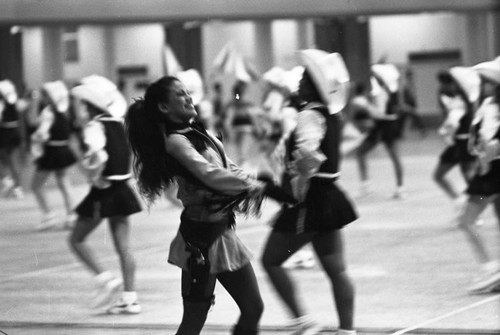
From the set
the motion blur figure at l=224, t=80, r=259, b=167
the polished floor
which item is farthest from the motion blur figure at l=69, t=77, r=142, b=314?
the motion blur figure at l=224, t=80, r=259, b=167

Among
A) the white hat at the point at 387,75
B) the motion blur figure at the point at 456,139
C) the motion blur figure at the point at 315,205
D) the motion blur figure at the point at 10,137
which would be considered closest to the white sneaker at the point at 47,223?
the motion blur figure at the point at 10,137

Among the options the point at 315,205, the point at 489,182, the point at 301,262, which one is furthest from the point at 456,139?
the point at 315,205

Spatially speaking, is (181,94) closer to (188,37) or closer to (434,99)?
(188,37)

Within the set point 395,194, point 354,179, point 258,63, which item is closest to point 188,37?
point 258,63

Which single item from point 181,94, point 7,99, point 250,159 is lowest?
point 250,159

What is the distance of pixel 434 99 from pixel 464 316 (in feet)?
73.9

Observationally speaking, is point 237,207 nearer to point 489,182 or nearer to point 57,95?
point 489,182

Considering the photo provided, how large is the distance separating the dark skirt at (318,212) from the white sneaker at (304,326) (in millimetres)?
512

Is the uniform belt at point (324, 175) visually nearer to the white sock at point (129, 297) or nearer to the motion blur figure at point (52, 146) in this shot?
the white sock at point (129, 297)

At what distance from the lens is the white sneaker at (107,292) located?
7.51 meters

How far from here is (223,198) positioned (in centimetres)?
473

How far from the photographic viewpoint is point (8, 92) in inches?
631

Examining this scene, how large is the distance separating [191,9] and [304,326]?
14497 mm

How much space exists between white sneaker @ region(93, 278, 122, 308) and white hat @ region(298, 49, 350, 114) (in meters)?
2.35
